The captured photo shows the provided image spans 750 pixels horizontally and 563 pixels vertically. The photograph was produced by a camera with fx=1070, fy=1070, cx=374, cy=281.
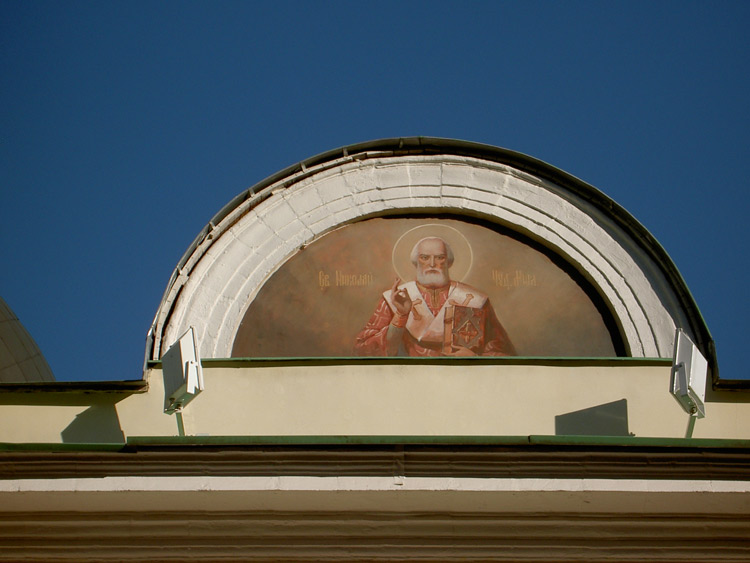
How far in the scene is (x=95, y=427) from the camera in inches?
281

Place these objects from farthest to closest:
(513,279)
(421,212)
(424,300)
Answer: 1. (421,212)
2. (513,279)
3. (424,300)

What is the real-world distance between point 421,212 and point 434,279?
69 cm

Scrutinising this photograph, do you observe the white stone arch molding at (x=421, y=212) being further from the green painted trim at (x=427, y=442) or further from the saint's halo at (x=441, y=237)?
the green painted trim at (x=427, y=442)

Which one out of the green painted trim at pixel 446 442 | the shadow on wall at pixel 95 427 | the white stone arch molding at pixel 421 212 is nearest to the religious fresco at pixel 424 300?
the white stone arch molding at pixel 421 212

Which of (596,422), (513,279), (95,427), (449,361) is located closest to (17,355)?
(95,427)

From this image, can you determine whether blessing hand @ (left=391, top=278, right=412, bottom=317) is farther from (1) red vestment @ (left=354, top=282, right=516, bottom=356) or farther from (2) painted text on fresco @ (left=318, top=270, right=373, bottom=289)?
(2) painted text on fresco @ (left=318, top=270, right=373, bottom=289)

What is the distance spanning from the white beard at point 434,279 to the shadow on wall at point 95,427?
2.81 meters

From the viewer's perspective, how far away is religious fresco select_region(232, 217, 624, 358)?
840 cm

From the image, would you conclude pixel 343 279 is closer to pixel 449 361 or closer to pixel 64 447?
pixel 449 361

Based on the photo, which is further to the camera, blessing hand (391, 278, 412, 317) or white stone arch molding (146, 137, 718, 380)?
blessing hand (391, 278, 412, 317)

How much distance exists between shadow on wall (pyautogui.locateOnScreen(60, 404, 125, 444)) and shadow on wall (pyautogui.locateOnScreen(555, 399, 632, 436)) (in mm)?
2914

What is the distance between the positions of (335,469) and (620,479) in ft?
4.59

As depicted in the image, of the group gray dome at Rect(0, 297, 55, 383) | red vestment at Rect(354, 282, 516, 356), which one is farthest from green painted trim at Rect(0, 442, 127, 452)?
gray dome at Rect(0, 297, 55, 383)

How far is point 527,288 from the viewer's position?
28.6ft
